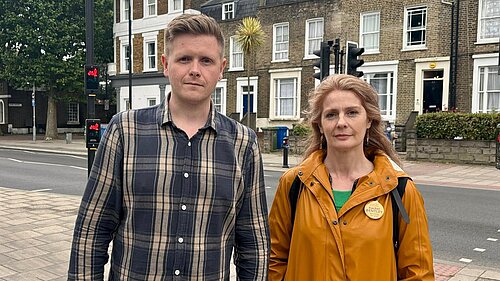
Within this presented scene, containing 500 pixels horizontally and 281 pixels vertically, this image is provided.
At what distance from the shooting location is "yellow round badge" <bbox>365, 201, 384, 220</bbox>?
2.08m

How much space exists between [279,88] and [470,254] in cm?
2090

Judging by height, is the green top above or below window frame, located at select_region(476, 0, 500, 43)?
below

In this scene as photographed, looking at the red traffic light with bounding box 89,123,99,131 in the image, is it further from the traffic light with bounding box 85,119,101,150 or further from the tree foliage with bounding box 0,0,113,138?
the tree foliage with bounding box 0,0,113,138

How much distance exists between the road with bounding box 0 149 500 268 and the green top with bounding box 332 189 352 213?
4388mm

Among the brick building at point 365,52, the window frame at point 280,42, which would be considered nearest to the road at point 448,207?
the brick building at point 365,52

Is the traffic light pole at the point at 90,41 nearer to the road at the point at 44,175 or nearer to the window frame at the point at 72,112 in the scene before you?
the road at the point at 44,175

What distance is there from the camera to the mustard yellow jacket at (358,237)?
2061 millimetres

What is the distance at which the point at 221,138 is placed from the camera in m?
2.12

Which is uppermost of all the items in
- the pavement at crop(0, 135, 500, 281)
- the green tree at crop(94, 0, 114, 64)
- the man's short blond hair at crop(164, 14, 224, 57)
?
the green tree at crop(94, 0, 114, 64)

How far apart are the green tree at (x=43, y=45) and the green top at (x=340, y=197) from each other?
30.7 meters

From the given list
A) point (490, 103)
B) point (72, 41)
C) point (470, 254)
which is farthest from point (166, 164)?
point (72, 41)

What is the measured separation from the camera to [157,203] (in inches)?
77.9

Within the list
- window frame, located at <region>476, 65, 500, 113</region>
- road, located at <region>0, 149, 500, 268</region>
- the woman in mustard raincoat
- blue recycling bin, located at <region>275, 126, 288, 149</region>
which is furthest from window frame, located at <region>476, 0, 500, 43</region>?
the woman in mustard raincoat

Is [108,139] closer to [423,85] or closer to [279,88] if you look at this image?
[423,85]
